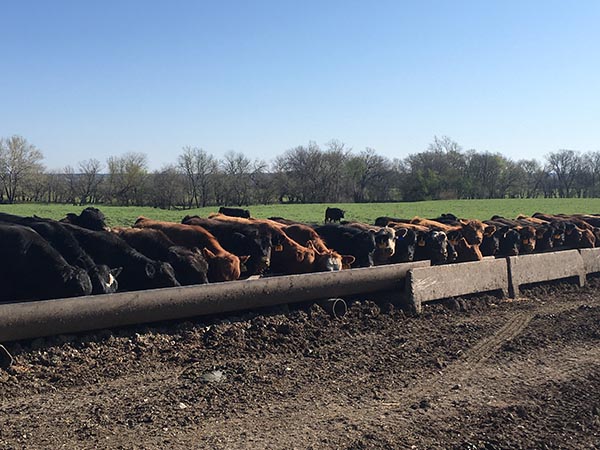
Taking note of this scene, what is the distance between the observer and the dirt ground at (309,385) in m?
4.79

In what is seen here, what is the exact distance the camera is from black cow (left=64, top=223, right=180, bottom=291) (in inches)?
344

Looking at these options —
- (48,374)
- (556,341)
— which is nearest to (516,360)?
(556,341)

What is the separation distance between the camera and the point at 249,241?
1109cm

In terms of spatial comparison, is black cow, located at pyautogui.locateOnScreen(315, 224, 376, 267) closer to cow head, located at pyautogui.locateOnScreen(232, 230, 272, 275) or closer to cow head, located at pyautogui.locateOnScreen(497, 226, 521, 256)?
cow head, located at pyautogui.locateOnScreen(232, 230, 272, 275)

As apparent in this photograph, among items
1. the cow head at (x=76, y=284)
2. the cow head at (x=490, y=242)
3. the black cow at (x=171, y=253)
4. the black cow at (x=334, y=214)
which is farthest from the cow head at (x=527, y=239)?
the black cow at (x=334, y=214)

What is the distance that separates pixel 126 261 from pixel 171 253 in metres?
0.68

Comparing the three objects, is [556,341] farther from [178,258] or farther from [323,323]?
[178,258]

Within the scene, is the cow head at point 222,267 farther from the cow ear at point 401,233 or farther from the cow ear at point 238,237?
the cow ear at point 401,233

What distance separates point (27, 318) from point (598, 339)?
697cm

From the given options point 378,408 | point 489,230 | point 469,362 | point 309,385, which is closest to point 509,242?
point 489,230

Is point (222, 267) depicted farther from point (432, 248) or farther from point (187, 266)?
point (432, 248)

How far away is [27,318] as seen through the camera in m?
6.27

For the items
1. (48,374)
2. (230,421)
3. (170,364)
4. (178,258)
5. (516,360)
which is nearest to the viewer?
(230,421)

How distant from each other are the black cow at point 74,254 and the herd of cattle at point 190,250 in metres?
0.01
